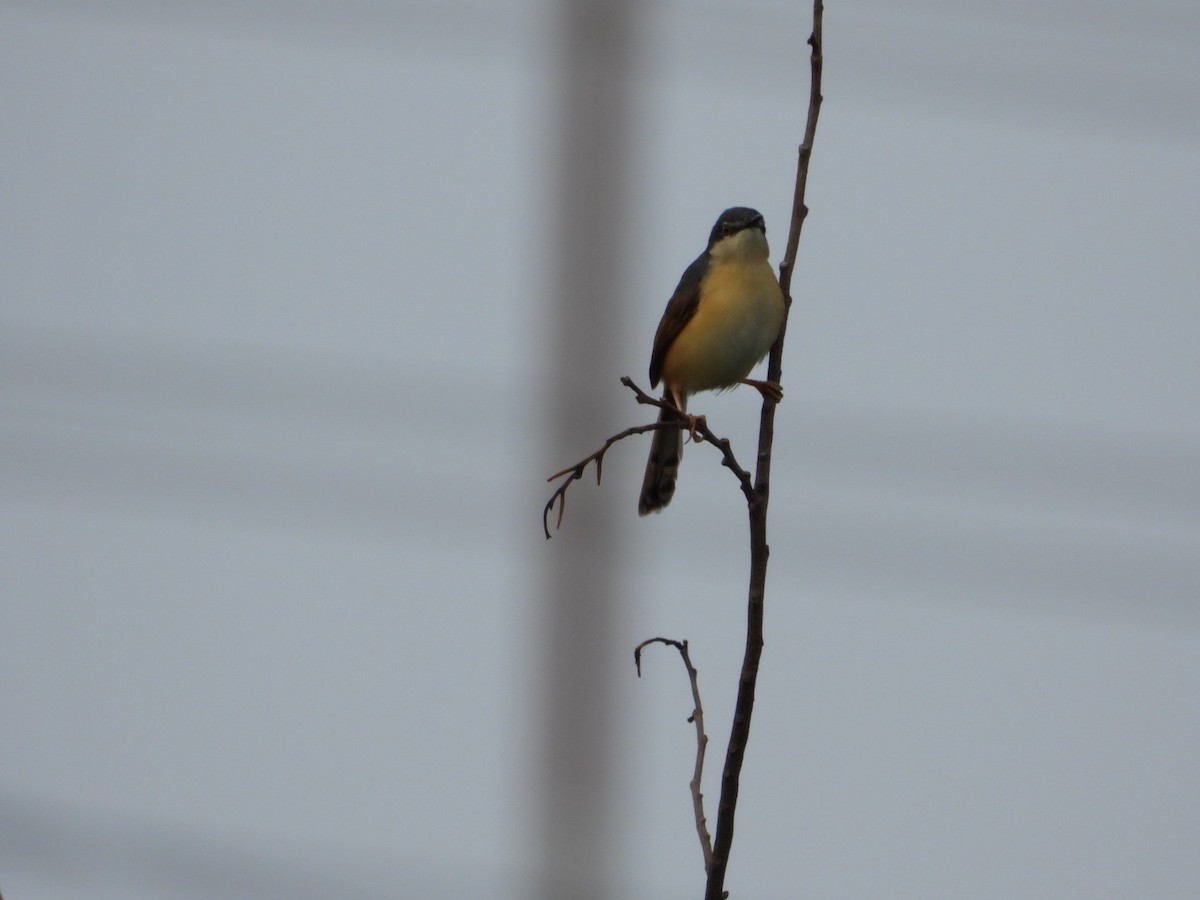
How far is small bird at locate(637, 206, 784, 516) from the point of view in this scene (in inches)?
195

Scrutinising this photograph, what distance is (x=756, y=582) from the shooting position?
257 centimetres

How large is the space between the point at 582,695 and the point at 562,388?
1.60 meters

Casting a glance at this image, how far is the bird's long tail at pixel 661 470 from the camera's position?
5.67 meters

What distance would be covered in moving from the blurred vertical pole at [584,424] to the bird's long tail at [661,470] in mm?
1969

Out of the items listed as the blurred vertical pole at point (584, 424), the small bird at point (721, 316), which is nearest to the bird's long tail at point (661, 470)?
the small bird at point (721, 316)

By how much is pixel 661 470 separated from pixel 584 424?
2.38 m

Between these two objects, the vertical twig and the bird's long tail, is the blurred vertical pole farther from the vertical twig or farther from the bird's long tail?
the vertical twig

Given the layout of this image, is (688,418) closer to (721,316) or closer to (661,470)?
(721,316)

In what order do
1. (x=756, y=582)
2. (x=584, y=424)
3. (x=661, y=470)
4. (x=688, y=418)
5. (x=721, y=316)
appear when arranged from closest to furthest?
(x=756, y=582) < (x=688, y=418) < (x=721, y=316) < (x=661, y=470) < (x=584, y=424)

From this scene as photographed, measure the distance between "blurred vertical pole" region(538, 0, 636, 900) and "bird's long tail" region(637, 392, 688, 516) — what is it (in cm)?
197

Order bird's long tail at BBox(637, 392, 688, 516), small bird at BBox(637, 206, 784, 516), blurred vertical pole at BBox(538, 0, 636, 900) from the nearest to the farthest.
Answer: small bird at BBox(637, 206, 784, 516)
bird's long tail at BBox(637, 392, 688, 516)
blurred vertical pole at BBox(538, 0, 636, 900)

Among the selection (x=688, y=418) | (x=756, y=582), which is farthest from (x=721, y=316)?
(x=756, y=582)

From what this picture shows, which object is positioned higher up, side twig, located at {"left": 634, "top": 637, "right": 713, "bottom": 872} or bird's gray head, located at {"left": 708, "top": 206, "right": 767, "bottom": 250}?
bird's gray head, located at {"left": 708, "top": 206, "right": 767, "bottom": 250}

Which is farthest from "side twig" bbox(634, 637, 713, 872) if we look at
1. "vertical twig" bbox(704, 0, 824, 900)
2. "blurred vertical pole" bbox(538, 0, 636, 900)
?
"blurred vertical pole" bbox(538, 0, 636, 900)
